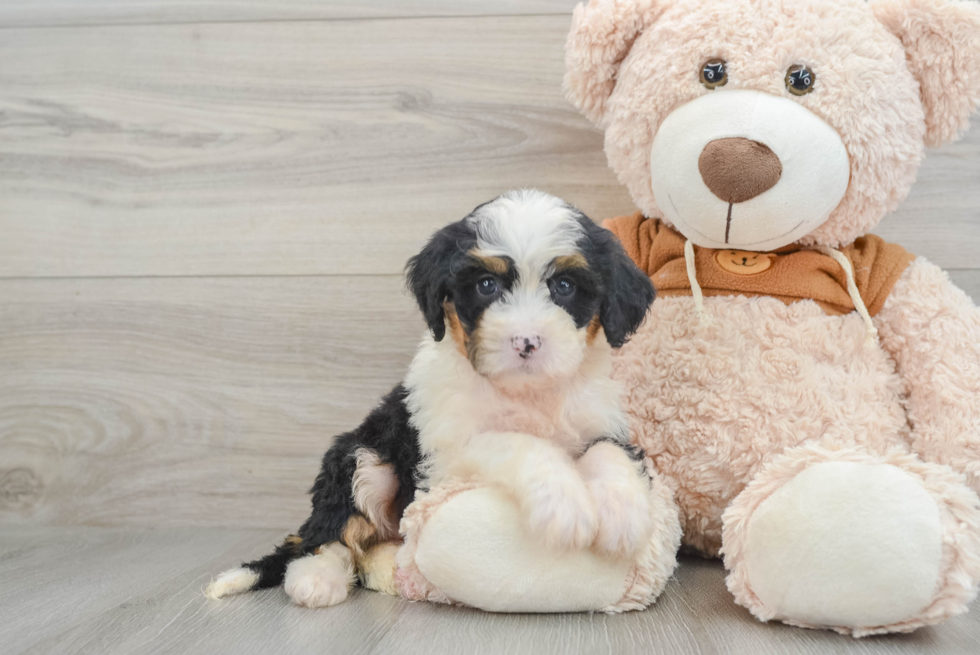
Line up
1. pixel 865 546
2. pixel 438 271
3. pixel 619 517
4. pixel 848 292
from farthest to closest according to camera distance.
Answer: pixel 848 292 < pixel 438 271 < pixel 619 517 < pixel 865 546

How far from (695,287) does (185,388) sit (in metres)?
1.44

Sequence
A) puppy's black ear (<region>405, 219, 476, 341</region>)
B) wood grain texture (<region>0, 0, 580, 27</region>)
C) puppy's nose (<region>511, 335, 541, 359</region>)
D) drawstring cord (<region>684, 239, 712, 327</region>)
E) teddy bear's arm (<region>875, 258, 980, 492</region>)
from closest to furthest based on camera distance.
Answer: puppy's nose (<region>511, 335, 541, 359</region>)
puppy's black ear (<region>405, 219, 476, 341</region>)
teddy bear's arm (<region>875, 258, 980, 492</region>)
drawstring cord (<region>684, 239, 712, 327</region>)
wood grain texture (<region>0, 0, 580, 27</region>)

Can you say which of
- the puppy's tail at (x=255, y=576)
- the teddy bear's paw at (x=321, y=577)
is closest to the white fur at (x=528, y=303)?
the teddy bear's paw at (x=321, y=577)

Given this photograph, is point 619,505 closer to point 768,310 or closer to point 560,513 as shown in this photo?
point 560,513

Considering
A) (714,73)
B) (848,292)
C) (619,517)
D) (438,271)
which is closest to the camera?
(619,517)

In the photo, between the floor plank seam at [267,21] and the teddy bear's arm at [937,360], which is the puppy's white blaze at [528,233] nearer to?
the teddy bear's arm at [937,360]

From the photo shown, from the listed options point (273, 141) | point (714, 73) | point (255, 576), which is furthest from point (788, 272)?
point (273, 141)

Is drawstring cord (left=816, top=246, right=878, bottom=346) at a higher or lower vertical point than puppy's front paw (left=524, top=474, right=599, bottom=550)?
higher

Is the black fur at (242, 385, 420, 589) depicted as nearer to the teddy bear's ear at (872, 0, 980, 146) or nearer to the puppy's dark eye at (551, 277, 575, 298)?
the puppy's dark eye at (551, 277, 575, 298)

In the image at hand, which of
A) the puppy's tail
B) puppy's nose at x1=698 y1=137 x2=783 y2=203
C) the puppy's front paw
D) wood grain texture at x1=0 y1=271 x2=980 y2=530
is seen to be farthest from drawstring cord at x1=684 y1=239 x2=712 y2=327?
the puppy's tail

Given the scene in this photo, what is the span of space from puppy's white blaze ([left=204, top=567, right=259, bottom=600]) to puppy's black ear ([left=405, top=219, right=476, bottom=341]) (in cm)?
64

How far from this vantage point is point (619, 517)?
4.33 feet

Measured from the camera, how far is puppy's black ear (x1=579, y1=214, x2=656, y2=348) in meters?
1.44

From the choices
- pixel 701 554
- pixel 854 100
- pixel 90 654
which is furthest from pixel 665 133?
pixel 90 654
